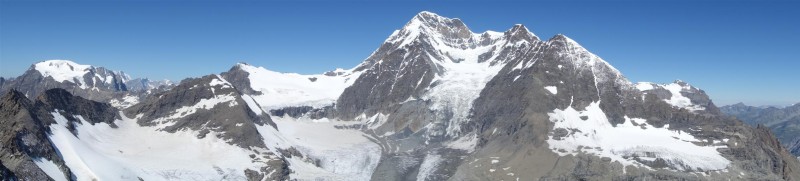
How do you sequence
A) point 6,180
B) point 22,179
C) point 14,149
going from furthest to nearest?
point 14,149, point 22,179, point 6,180

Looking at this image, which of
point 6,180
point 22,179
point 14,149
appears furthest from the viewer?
point 14,149

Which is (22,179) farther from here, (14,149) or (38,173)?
(14,149)

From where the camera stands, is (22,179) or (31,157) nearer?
(22,179)

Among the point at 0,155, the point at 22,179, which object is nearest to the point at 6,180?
the point at 22,179

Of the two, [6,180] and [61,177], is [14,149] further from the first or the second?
[6,180]

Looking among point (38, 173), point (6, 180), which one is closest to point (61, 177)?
point (38, 173)

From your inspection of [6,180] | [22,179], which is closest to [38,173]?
[22,179]

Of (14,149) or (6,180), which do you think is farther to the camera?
(14,149)

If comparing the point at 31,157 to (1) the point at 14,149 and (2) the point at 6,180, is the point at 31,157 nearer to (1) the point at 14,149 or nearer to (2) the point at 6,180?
(1) the point at 14,149
